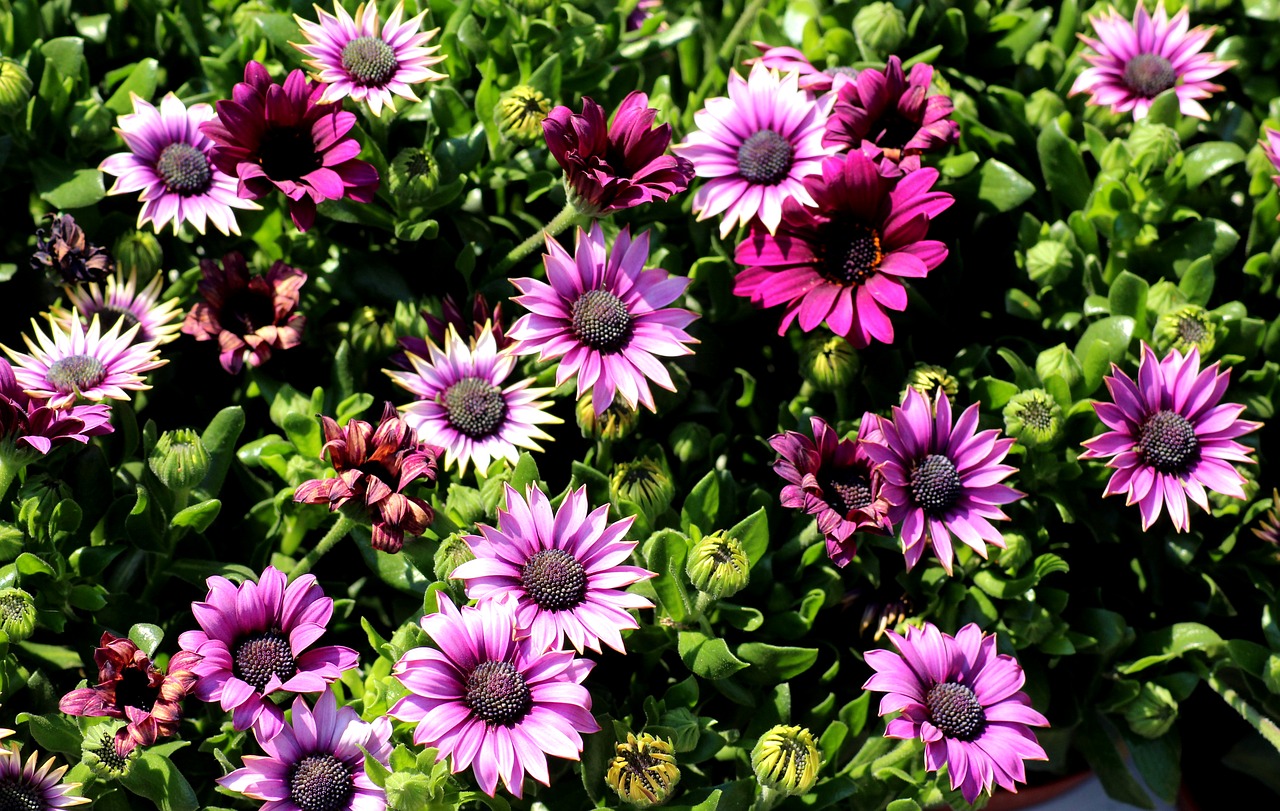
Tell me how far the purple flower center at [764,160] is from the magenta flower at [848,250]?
7 centimetres

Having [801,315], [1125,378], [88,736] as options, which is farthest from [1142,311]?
[88,736]

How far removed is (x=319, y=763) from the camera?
3.45ft

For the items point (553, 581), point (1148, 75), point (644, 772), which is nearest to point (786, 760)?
point (644, 772)

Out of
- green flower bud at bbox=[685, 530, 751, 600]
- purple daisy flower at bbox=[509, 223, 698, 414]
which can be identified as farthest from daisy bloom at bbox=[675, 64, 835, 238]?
green flower bud at bbox=[685, 530, 751, 600]

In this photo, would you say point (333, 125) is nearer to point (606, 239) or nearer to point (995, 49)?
point (606, 239)

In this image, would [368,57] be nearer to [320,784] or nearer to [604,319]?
[604,319]

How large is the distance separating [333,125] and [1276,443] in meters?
1.21

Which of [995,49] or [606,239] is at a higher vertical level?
[995,49]

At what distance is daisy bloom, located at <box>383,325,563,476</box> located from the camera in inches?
47.1

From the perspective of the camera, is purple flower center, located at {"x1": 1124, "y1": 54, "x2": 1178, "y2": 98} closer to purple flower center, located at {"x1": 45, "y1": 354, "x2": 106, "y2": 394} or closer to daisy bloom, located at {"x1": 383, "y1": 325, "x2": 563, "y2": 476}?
daisy bloom, located at {"x1": 383, "y1": 325, "x2": 563, "y2": 476}

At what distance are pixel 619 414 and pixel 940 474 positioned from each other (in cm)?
33

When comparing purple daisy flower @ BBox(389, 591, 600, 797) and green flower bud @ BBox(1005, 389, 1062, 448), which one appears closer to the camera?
purple daisy flower @ BBox(389, 591, 600, 797)

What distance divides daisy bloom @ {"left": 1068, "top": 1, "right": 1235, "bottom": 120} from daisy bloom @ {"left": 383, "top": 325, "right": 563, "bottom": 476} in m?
0.82

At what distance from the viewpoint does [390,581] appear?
1.20 m
